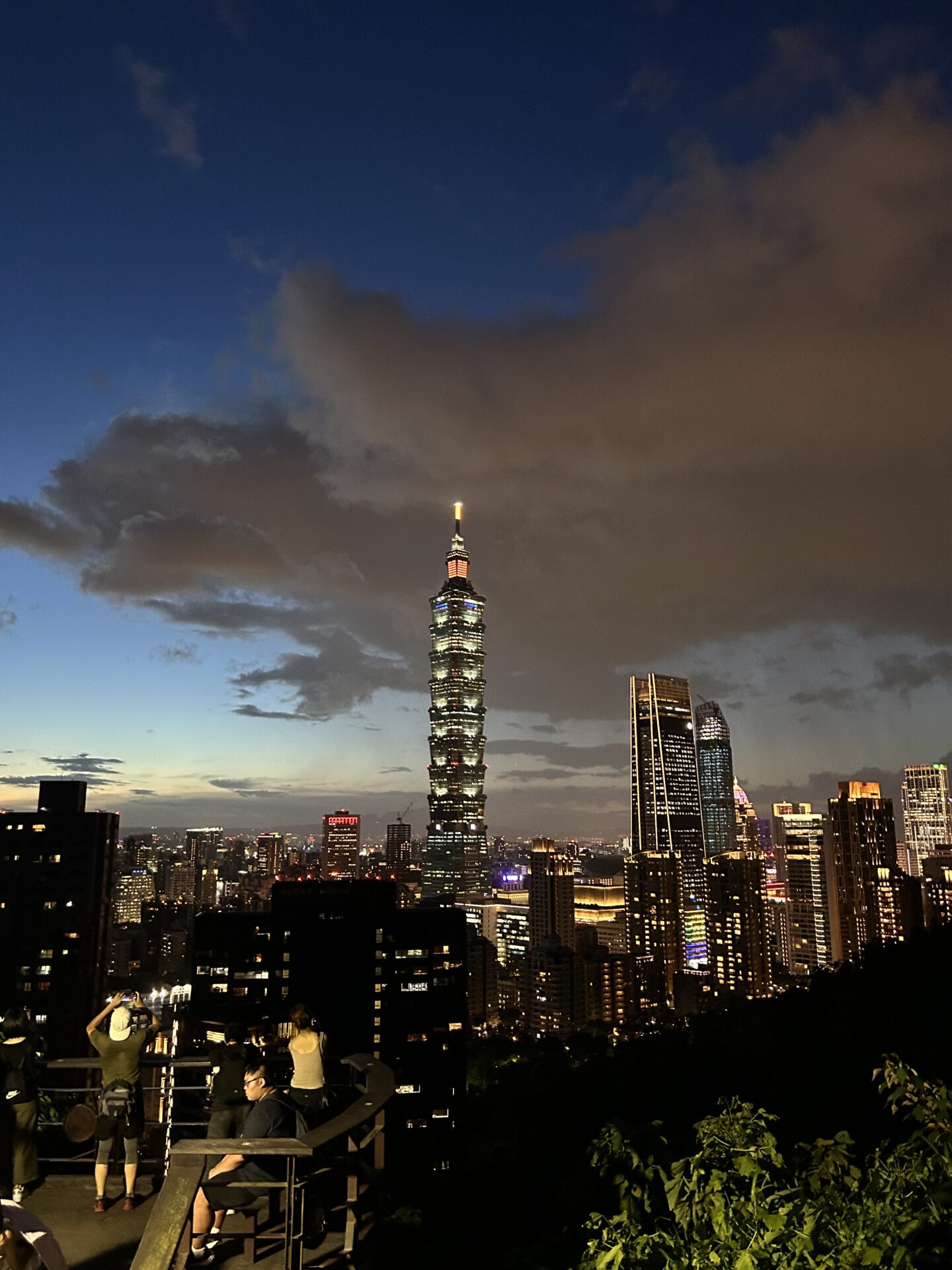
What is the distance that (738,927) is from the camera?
4739 inches

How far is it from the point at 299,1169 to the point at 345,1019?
2090 inches

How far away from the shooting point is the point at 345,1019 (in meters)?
52.9

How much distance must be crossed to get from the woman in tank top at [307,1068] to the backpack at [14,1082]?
6.79 ft

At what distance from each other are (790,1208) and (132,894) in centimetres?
17027

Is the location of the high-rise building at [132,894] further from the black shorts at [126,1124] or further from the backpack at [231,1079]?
the backpack at [231,1079]

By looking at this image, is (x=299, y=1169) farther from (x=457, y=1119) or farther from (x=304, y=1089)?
(x=457, y=1119)

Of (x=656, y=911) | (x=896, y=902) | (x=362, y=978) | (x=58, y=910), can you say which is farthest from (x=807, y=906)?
(x=58, y=910)

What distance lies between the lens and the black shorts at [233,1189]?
16.3 feet

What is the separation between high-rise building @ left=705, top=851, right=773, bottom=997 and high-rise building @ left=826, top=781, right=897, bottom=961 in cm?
1065

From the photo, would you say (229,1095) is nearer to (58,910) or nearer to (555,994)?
(58,910)

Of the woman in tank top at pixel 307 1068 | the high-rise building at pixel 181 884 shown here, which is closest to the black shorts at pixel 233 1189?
the woman in tank top at pixel 307 1068

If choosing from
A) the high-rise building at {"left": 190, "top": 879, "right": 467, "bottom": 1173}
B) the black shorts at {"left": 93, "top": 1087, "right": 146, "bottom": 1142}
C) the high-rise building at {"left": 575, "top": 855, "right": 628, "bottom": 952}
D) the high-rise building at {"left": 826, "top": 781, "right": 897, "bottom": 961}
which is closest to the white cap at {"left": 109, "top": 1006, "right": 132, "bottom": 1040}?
the black shorts at {"left": 93, "top": 1087, "right": 146, "bottom": 1142}

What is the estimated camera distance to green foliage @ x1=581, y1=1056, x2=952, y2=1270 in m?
3.90

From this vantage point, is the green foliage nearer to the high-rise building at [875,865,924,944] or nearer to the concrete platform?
the concrete platform
